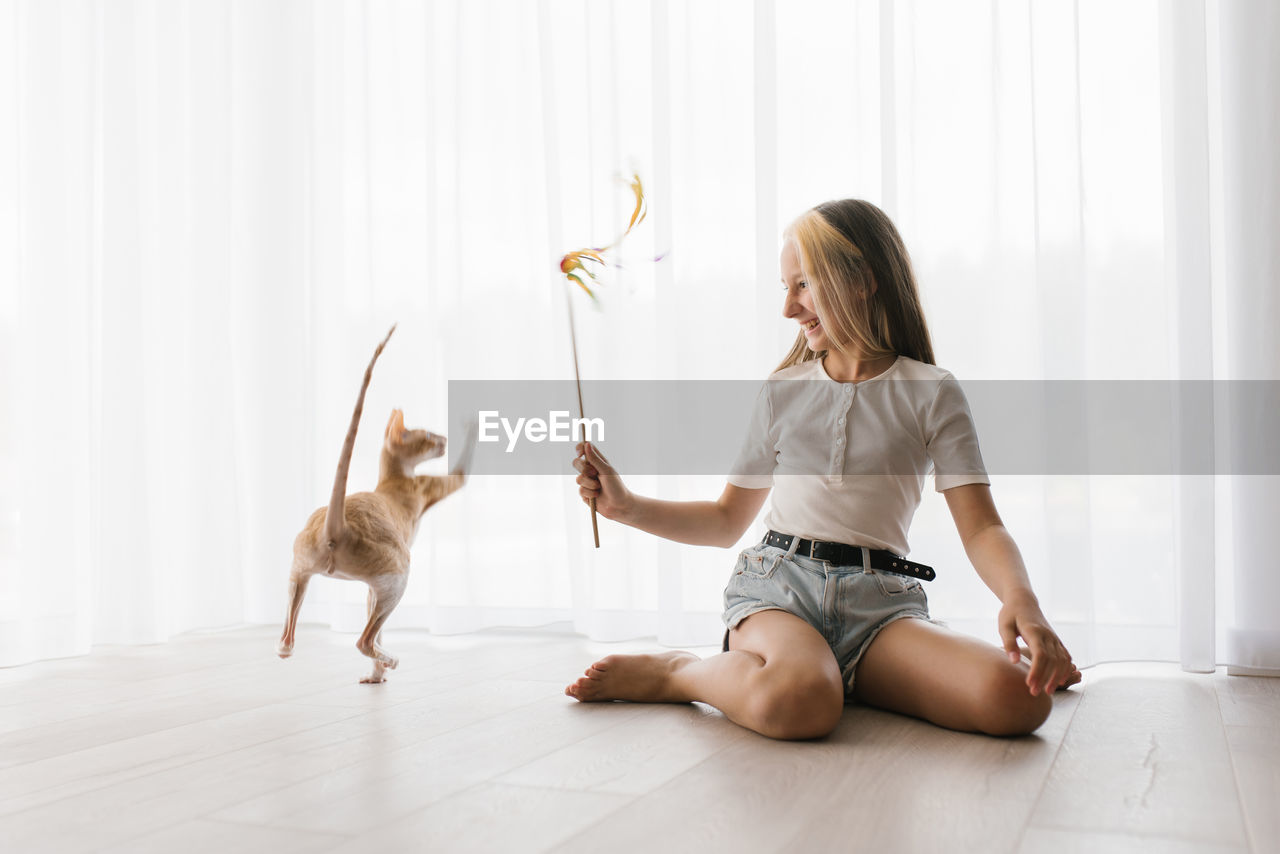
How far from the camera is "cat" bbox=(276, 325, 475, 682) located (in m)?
1.41

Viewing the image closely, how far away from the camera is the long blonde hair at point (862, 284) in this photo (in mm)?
1505

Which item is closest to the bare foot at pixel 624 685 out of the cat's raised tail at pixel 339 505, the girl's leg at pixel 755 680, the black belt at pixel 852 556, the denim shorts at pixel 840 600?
the girl's leg at pixel 755 680

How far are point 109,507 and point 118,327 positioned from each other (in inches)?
14.2

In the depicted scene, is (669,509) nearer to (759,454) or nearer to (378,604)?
(759,454)

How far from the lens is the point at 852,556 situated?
1414mm

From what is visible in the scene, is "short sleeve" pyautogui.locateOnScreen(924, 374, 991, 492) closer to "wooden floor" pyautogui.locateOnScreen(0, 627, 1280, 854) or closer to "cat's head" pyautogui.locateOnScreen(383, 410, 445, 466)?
"wooden floor" pyautogui.locateOnScreen(0, 627, 1280, 854)

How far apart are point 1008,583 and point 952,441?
23 cm

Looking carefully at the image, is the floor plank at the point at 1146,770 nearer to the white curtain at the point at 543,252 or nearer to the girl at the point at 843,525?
the girl at the point at 843,525

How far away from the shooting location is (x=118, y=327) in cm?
212

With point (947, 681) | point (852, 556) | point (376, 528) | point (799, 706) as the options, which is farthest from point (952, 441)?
point (376, 528)

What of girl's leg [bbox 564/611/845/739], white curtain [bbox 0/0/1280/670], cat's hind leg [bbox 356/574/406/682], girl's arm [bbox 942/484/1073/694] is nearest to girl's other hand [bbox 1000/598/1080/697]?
girl's arm [bbox 942/484/1073/694]

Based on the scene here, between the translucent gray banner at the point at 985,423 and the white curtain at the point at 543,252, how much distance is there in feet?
0.10

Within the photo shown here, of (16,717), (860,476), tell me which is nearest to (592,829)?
(860,476)

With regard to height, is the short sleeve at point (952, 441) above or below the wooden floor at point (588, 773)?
above
